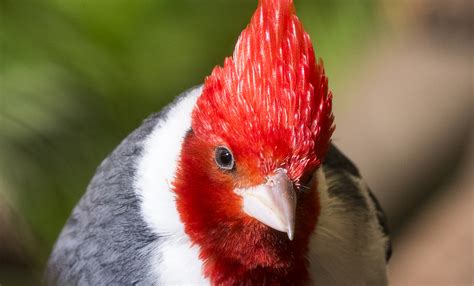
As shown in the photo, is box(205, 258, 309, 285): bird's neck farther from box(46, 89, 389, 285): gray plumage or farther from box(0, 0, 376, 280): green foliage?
box(0, 0, 376, 280): green foliage

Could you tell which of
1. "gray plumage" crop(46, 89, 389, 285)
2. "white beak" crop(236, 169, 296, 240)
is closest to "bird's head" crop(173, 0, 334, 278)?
"white beak" crop(236, 169, 296, 240)

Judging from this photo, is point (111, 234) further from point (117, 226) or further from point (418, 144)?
point (418, 144)

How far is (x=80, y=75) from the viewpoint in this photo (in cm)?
276

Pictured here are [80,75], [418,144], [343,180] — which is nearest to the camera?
[343,180]

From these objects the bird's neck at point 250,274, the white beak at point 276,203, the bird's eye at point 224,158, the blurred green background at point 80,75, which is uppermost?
the blurred green background at point 80,75

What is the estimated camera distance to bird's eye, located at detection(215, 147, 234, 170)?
4.73 ft

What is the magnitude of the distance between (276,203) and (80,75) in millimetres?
1559

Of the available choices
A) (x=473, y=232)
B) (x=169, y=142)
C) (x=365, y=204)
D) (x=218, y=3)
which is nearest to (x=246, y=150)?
(x=169, y=142)

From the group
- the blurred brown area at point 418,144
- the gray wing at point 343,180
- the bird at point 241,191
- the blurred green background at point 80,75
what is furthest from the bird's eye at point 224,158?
the blurred brown area at point 418,144

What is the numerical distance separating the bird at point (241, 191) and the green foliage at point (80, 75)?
754 mm

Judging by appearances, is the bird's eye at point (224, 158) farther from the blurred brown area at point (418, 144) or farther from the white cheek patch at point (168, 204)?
the blurred brown area at point (418, 144)

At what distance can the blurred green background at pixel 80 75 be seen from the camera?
2.59m

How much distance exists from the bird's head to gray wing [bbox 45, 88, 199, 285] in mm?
142

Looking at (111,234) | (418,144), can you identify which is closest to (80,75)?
(111,234)
